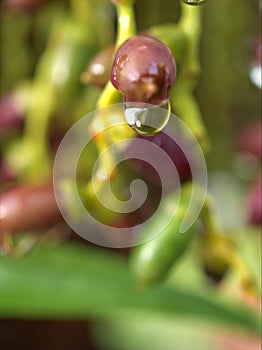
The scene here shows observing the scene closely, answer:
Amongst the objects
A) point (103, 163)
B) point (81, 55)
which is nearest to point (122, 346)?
point (81, 55)

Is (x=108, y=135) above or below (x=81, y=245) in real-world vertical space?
above

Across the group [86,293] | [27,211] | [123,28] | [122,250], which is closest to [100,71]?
[123,28]

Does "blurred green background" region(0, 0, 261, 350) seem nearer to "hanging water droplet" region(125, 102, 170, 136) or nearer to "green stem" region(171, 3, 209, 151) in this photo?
"green stem" region(171, 3, 209, 151)

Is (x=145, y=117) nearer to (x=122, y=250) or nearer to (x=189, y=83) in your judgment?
(x=189, y=83)

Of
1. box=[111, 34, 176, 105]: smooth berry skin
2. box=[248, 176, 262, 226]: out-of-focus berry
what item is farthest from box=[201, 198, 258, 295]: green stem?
box=[111, 34, 176, 105]: smooth berry skin

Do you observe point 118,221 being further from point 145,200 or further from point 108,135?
point 108,135

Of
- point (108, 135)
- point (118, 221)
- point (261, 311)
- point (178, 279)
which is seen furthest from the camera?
point (178, 279)

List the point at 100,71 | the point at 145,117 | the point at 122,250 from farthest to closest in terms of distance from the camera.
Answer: the point at 122,250
the point at 100,71
the point at 145,117
